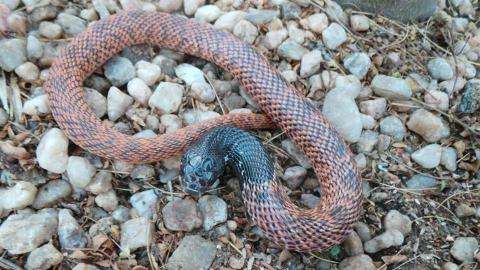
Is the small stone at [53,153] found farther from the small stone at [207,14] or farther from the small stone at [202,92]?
the small stone at [207,14]

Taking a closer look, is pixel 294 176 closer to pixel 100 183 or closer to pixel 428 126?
pixel 428 126

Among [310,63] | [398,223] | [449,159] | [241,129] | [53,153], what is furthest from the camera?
[310,63]

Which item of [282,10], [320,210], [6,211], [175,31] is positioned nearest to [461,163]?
[320,210]

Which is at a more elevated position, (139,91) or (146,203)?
(139,91)

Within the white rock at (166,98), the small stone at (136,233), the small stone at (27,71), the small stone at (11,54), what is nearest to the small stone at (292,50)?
the white rock at (166,98)

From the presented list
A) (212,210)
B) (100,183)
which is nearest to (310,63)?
(212,210)

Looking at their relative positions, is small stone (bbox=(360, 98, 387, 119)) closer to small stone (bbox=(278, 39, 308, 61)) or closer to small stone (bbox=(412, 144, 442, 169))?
small stone (bbox=(412, 144, 442, 169))

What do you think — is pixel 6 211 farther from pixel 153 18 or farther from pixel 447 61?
pixel 447 61

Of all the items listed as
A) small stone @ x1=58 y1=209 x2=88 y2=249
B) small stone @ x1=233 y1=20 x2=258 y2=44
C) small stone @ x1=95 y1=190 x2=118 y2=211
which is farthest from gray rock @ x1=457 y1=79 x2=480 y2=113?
small stone @ x1=58 y1=209 x2=88 y2=249
